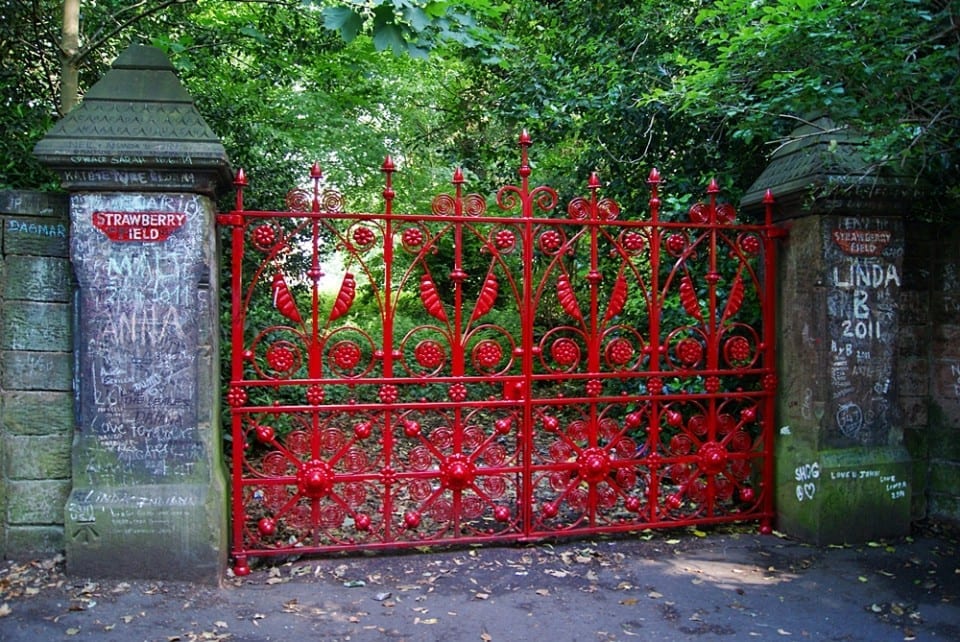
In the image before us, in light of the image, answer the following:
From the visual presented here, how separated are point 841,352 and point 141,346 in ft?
13.9

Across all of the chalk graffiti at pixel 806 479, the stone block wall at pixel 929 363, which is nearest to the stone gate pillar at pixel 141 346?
the chalk graffiti at pixel 806 479

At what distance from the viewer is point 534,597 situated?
4.18 m

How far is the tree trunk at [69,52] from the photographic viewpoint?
5551 mm

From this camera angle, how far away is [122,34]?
6.93 m

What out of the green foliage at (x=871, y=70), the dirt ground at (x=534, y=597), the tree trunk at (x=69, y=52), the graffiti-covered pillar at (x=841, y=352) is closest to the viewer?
the dirt ground at (x=534, y=597)

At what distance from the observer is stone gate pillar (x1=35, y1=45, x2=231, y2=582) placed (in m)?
4.11

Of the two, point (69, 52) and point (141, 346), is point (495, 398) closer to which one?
point (141, 346)

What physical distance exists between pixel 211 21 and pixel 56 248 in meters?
3.95

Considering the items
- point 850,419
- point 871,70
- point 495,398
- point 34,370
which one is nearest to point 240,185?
point 34,370

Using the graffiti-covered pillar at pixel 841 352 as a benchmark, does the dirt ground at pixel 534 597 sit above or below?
below

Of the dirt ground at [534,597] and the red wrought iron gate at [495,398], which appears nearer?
the dirt ground at [534,597]

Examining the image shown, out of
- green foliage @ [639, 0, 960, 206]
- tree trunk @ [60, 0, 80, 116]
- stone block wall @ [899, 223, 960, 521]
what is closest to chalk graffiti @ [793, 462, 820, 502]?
stone block wall @ [899, 223, 960, 521]

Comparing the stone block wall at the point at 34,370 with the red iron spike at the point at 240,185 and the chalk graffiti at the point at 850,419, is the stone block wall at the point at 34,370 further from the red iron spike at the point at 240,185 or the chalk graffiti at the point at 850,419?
the chalk graffiti at the point at 850,419

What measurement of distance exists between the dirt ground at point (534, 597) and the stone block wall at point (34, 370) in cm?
28
